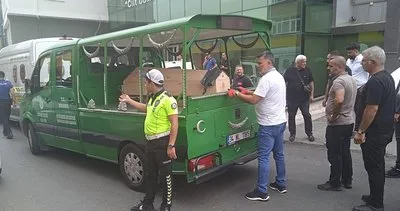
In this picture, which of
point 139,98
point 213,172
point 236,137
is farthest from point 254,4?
point 213,172

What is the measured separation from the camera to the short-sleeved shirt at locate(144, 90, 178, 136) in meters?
4.09

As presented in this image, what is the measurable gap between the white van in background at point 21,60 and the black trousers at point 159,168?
272 inches

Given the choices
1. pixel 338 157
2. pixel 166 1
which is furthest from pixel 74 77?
pixel 166 1

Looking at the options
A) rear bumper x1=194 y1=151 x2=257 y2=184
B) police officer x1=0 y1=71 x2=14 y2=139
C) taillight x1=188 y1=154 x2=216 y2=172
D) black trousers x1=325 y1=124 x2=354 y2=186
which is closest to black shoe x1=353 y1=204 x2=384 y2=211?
black trousers x1=325 y1=124 x2=354 y2=186

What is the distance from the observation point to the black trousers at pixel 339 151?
15.4 feet

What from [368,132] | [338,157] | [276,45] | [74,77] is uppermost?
[276,45]

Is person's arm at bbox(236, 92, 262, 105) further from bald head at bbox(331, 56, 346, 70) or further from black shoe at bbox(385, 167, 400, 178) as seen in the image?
black shoe at bbox(385, 167, 400, 178)

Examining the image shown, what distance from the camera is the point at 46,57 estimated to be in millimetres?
7062

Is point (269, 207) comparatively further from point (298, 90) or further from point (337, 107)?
point (298, 90)

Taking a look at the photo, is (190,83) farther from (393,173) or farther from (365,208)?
(393,173)

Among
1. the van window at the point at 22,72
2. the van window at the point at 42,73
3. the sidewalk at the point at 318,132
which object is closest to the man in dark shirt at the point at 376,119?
the sidewalk at the point at 318,132

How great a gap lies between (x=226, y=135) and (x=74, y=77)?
2832 mm

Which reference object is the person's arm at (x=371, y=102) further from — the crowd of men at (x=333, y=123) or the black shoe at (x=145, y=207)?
the black shoe at (x=145, y=207)

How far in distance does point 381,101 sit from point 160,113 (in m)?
2.40
